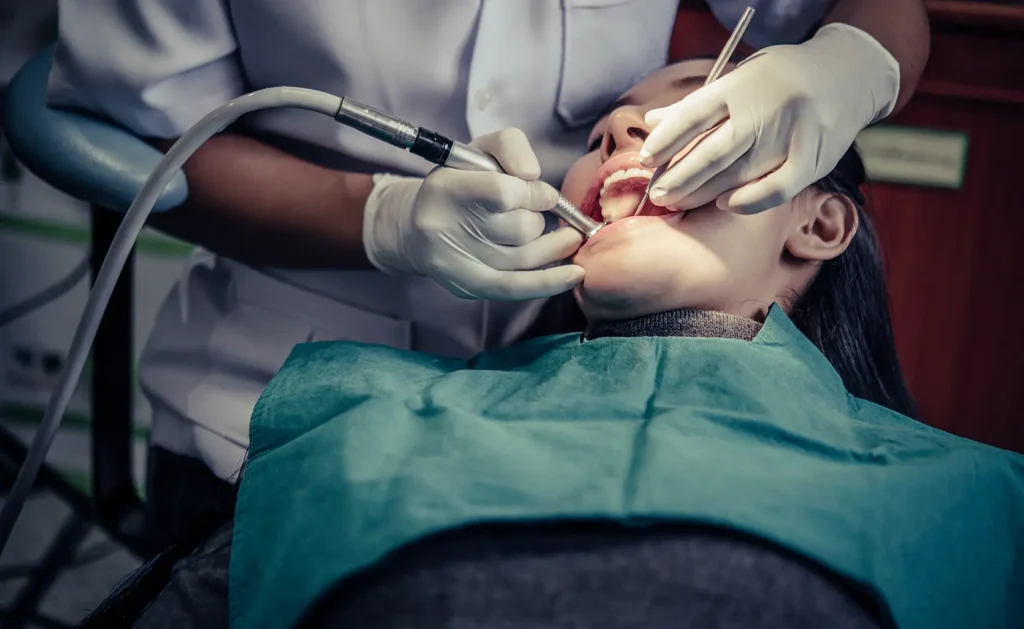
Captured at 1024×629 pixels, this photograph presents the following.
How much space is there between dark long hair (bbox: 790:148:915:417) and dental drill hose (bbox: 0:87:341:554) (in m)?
0.63

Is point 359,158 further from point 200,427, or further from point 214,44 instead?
point 200,427

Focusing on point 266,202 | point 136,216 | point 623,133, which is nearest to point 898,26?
point 623,133

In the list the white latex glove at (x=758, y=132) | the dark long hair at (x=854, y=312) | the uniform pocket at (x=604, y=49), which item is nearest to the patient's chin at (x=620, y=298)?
the white latex glove at (x=758, y=132)

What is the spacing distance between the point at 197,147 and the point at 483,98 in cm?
37

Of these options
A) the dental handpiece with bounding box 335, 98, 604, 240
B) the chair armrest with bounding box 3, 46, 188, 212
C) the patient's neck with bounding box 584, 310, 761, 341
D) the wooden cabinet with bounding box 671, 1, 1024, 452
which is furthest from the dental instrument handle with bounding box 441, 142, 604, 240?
the wooden cabinet with bounding box 671, 1, 1024, 452

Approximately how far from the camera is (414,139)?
886 mm

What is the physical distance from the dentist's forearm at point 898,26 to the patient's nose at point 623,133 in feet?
1.09

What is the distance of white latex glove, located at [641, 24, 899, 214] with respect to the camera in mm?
900

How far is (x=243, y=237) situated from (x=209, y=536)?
408 mm

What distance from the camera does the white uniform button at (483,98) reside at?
3.64 ft

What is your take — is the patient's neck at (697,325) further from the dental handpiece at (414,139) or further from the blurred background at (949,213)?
the blurred background at (949,213)

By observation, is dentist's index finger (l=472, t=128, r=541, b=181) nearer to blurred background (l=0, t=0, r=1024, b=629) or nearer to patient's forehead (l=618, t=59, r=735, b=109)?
patient's forehead (l=618, t=59, r=735, b=109)

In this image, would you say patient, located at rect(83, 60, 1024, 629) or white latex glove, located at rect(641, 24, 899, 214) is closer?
patient, located at rect(83, 60, 1024, 629)

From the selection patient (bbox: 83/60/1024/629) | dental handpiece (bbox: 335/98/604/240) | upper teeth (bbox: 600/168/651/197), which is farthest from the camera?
upper teeth (bbox: 600/168/651/197)
